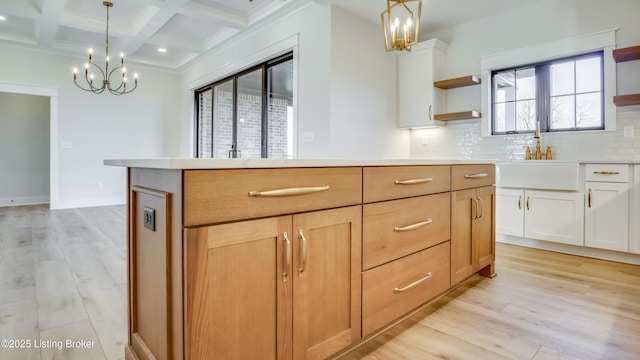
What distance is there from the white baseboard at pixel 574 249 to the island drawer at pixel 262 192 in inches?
118

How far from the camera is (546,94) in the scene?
3688 mm

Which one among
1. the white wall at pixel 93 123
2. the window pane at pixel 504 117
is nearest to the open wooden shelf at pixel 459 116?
the window pane at pixel 504 117

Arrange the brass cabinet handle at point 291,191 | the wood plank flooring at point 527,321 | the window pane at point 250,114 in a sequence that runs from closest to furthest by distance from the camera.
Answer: the brass cabinet handle at point 291,191
the wood plank flooring at point 527,321
the window pane at point 250,114

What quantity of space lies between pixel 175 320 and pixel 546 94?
13.6 feet

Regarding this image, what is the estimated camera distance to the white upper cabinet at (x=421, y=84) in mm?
4271

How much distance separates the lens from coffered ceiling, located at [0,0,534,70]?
3.90 m

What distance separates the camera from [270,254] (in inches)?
42.6

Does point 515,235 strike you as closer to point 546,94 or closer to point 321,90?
point 546,94

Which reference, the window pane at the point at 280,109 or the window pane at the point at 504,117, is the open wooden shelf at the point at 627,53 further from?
the window pane at the point at 280,109

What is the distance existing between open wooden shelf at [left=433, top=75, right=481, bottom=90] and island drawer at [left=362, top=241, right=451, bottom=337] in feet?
9.00

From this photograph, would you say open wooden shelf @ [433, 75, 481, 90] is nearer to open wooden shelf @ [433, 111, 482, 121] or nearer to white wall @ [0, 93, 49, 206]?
open wooden shelf @ [433, 111, 482, 121]

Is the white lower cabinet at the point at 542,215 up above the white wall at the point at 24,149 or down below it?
below

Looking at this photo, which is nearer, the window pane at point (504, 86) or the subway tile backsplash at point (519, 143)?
the subway tile backsplash at point (519, 143)

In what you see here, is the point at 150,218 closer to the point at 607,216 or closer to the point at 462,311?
the point at 462,311
